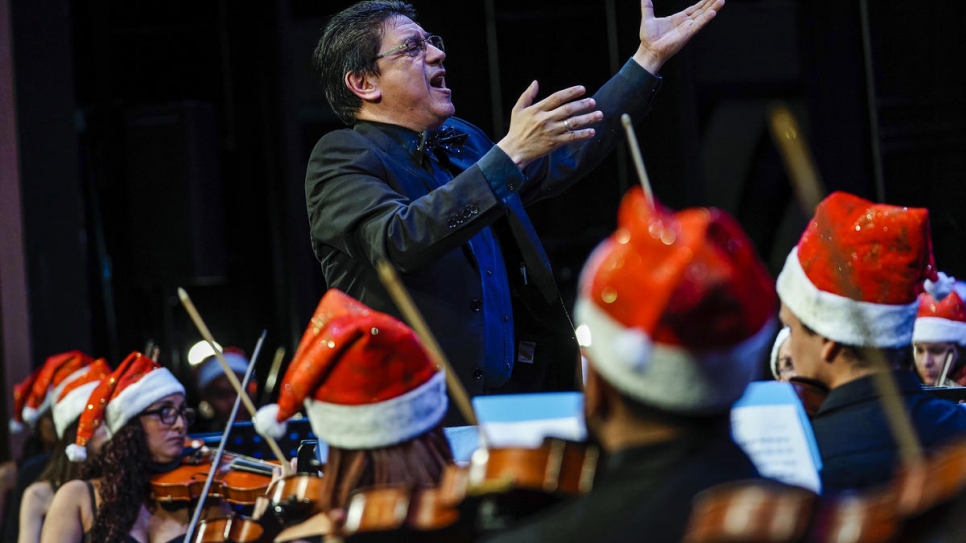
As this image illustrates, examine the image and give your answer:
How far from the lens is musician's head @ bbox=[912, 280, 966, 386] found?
3771mm

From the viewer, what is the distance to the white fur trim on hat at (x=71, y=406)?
4.30m

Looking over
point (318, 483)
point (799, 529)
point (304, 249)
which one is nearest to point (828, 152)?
point (304, 249)

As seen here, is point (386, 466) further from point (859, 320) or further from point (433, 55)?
point (433, 55)

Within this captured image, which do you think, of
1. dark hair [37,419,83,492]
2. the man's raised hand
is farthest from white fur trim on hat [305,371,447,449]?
dark hair [37,419,83,492]

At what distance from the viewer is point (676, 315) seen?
4.13ft

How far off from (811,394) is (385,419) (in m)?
0.92

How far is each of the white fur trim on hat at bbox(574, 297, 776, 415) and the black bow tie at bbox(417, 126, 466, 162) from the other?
156cm

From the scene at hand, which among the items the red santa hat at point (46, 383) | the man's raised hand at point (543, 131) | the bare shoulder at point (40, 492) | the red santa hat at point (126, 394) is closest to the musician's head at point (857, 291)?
the man's raised hand at point (543, 131)

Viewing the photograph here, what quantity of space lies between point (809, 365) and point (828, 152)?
11.1 ft

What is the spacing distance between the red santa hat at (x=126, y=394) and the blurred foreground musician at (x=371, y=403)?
2129 millimetres

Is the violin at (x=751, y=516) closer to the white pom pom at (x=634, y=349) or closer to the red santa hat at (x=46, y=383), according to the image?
the white pom pom at (x=634, y=349)


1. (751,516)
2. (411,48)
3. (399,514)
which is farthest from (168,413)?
(751,516)

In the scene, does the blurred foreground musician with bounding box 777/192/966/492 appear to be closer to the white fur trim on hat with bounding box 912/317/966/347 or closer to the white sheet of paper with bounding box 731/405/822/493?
the white sheet of paper with bounding box 731/405/822/493

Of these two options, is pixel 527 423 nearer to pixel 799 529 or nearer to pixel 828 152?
pixel 799 529
